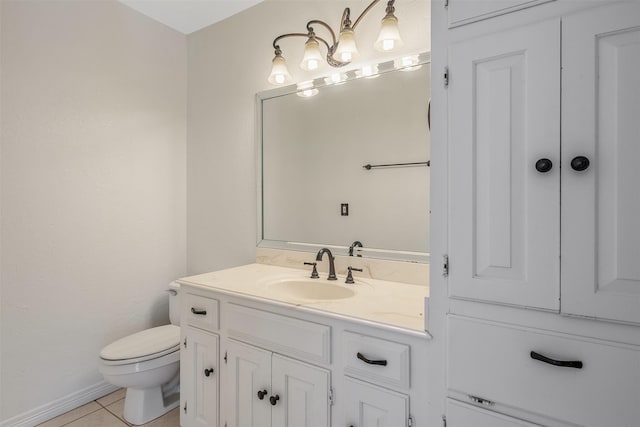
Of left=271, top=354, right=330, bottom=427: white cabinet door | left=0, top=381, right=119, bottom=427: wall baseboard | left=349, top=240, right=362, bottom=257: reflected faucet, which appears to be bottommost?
left=0, top=381, right=119, bottom=427: wall baseboard

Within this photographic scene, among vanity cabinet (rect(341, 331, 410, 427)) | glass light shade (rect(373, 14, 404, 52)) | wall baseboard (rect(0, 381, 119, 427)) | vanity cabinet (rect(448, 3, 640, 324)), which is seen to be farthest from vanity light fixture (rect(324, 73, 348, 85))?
wall baseboard (rect(0, 381, 119, 427))

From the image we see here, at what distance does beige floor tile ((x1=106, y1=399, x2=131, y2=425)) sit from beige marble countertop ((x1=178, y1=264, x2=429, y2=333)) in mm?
1025

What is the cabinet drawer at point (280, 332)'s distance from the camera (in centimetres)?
121

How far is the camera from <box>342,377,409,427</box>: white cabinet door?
104 centimetres

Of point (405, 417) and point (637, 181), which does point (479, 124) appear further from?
point (405, 417)

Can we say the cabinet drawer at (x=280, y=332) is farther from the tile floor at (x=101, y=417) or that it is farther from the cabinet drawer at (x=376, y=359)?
the tile floor at (x=101, y=417)

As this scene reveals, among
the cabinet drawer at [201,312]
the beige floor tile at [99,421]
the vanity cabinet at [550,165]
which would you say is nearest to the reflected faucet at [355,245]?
the cabinet drawer at [201,312]

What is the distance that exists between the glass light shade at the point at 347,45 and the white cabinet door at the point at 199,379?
1514mm

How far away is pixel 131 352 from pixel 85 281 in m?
0.60

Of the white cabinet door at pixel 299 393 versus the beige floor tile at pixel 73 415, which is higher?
the white cabinet door at pixel 299 393

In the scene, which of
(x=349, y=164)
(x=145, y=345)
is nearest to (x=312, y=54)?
(x=349, y=164)

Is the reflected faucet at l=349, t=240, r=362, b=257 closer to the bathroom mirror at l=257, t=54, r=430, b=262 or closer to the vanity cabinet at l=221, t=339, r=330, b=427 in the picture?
the bathroom mirror at l=257, t=54, r=430, b=262

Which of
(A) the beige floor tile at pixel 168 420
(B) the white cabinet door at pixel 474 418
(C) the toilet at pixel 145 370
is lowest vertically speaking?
(A) the beige floor tile at pixel 168 420

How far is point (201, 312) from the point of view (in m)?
1.59
